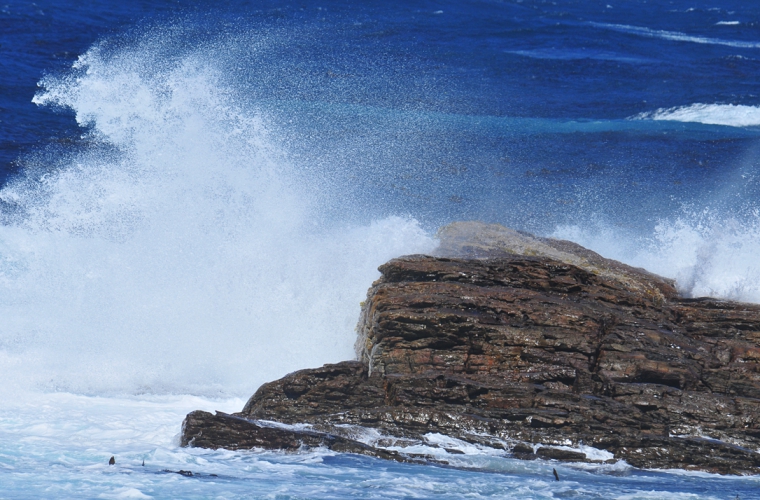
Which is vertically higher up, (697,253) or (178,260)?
(178,260)

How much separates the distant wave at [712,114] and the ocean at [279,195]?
13 cm

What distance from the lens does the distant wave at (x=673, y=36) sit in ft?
124

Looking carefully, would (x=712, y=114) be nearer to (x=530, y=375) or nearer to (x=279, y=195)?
(x=279, y=195)

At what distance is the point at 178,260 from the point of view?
48.9 ft

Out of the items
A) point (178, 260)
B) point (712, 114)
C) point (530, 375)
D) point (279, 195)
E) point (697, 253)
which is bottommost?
point (530, 375)

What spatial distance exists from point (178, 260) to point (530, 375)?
24.8ft

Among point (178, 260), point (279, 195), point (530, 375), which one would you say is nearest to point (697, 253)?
point (530, 375)

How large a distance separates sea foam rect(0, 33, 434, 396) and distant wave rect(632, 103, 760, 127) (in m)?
14.1

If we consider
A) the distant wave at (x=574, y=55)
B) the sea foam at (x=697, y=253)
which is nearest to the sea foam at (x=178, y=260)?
the sea foam at (x=697, y=253)

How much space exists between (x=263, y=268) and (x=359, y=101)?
12026 millimetres

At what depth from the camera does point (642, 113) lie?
27156 millimetres

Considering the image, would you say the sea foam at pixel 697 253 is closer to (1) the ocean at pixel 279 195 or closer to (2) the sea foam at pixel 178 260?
(1) the ocean at pixel 279 195

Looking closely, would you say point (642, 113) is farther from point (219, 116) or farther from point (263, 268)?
point (263, 268)

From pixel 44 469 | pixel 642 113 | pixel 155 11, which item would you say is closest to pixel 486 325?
pixel 44 469
